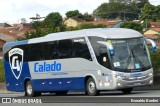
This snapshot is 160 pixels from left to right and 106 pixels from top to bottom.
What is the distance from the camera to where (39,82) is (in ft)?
105

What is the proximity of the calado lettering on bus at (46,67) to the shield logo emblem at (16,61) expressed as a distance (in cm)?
179

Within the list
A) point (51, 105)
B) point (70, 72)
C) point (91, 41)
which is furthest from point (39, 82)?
point (51, 105)

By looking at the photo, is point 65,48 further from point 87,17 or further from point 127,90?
point 87,17

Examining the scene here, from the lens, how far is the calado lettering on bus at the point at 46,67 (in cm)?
3009

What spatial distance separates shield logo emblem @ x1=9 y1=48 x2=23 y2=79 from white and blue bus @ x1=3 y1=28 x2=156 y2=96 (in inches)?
10.2

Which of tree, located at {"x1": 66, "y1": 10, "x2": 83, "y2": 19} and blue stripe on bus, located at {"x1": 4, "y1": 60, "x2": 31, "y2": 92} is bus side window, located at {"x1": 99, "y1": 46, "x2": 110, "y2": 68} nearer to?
blue stripe on bus, located at {"x1": 4, "y1": 60, "x2": 31, "y2": 92}

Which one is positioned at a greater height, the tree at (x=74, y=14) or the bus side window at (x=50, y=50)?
the tree at (x=74, y=14)

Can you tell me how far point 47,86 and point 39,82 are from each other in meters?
0.69

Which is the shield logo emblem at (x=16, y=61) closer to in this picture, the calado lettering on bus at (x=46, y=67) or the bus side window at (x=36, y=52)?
the bus side window at (x=36, y=52)

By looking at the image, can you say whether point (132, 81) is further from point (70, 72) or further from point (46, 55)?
point (46, 55)

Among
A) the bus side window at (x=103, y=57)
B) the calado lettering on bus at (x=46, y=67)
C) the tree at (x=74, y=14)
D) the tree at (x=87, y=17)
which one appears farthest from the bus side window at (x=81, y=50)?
the tree at (x=74, y=14)

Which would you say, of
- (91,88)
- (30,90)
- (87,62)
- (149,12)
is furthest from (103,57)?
(149,12)

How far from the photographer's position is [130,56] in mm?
26609

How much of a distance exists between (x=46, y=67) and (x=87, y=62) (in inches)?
152
